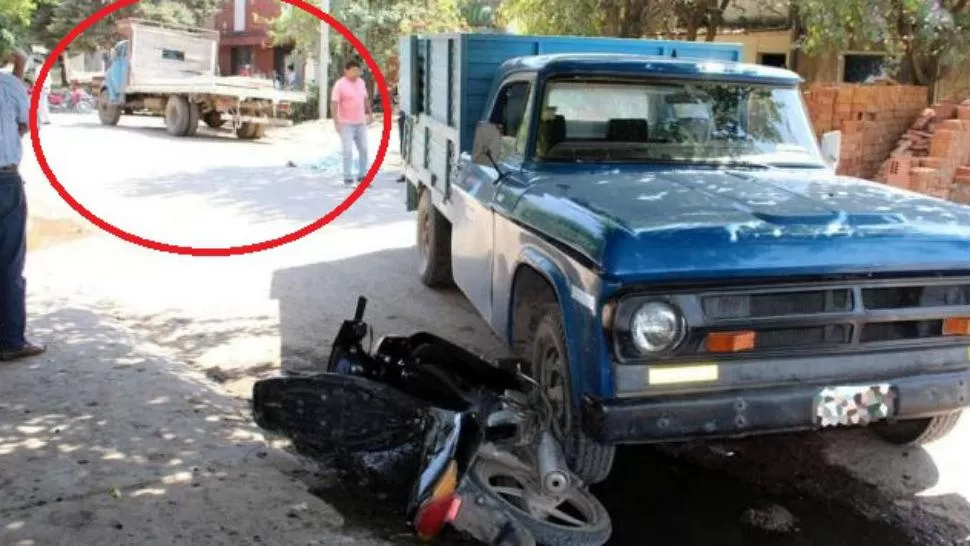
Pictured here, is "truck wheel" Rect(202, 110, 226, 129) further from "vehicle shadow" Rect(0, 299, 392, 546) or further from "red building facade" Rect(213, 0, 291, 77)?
"vehicle shadow" Rect(0, 299, 392, 546)

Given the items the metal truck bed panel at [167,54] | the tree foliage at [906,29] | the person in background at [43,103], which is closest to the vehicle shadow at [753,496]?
the person in background at [43,103]

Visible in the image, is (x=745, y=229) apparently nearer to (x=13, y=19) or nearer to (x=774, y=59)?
(x=774, y=59)

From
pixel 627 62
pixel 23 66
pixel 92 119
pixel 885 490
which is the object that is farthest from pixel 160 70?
pixel 885 490

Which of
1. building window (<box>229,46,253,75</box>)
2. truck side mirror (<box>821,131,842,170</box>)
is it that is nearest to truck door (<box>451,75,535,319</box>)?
truck side mirror (<box>821,131,842,170</box>)

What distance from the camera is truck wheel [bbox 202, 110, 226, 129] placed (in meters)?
24.3

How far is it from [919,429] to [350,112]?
10773 millimetres

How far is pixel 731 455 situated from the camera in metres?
4.95

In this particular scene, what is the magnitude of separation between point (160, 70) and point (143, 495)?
24030 millimetres

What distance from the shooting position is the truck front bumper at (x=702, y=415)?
360 cm

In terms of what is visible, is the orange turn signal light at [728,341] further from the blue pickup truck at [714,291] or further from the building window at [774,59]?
the building window at [774,59]

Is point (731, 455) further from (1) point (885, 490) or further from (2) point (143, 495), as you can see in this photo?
(2) point (143, 495)

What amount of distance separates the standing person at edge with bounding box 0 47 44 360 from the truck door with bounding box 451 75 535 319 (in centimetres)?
267

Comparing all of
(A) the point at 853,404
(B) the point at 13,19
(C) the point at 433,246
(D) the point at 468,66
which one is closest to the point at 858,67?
(C) the point at 433,246

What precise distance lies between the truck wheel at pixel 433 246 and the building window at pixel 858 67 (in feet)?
35.6
